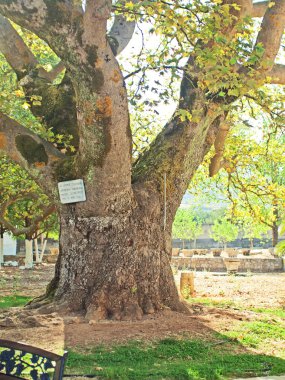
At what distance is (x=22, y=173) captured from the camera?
2008 centimetres

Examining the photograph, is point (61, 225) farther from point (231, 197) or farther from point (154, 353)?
point (231, 197)

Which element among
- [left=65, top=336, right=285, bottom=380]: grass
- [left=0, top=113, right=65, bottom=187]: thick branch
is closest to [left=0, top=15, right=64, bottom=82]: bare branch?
[left=0, top=113, right=65, bottom=187]: thick branch

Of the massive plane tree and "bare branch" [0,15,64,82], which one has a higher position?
"bare branch" [0,15,64,82]

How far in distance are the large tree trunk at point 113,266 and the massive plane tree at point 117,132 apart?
0.05 ft

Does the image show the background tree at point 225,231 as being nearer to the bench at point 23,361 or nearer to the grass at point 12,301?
the grass at point 12,301

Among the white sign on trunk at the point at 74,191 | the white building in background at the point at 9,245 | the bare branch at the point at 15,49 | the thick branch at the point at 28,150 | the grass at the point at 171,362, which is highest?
the bare branch at the point at 15,49

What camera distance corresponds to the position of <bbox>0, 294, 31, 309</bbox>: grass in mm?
11898

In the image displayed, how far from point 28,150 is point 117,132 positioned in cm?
176

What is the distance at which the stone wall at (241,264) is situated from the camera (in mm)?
27656

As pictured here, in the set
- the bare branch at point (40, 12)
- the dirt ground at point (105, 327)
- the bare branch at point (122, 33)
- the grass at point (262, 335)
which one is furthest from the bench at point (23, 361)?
the bare branch at point (122, 33)

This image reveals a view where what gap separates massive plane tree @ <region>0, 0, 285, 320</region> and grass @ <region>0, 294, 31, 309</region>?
2.32m

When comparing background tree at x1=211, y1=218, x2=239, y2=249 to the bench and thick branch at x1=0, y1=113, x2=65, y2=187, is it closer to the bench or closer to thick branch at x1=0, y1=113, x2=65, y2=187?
thick branch at x1=0, y1=113, x2=65, y2=187

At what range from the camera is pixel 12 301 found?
42.1 ft

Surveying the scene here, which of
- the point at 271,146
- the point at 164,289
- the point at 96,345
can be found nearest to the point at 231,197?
the point at 271,146
